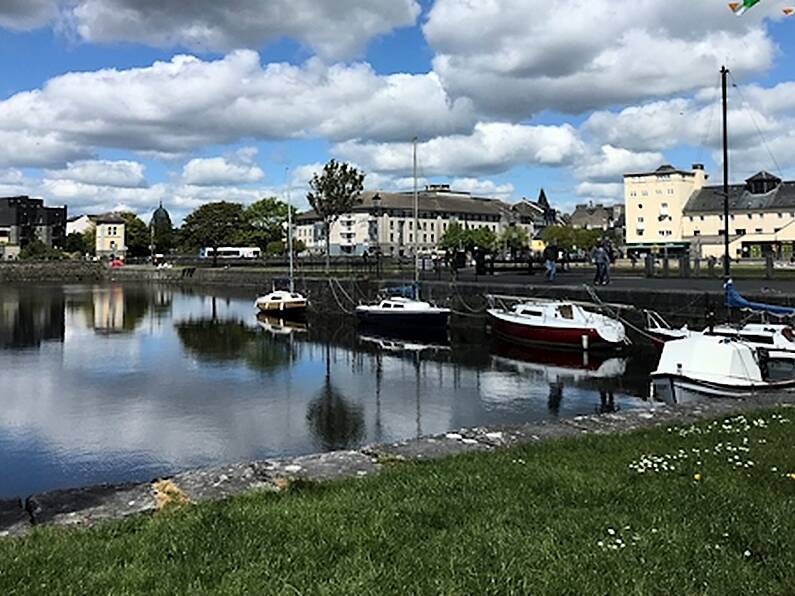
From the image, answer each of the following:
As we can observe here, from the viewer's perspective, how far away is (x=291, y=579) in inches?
164

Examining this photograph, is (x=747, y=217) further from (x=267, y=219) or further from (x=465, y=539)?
(x=465, y=539)

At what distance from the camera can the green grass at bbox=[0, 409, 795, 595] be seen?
410 centimetres

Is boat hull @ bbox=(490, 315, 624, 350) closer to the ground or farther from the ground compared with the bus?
closer to the ground

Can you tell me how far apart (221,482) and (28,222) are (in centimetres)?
18982

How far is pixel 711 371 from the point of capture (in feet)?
55.3

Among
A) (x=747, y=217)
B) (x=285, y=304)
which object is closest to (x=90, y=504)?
(x=285, y=304)

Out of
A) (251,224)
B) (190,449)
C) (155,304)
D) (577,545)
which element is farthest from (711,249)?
(577,545)

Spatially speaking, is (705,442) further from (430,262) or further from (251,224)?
(251,224)

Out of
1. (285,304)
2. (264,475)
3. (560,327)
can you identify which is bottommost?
(560,327)

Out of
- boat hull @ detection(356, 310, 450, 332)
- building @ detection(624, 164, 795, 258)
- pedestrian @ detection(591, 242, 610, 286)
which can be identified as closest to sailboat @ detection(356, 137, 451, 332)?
boat hull @ detection(356, 310, 450, 332)

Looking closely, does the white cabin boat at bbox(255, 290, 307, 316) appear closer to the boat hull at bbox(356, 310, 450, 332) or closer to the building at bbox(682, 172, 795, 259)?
the boat hull at bbox(356, 310, 450, 332)

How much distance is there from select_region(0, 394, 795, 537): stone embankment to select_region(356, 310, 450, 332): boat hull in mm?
25940

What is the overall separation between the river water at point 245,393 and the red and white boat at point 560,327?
75 centimetres

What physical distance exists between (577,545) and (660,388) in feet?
47.3
